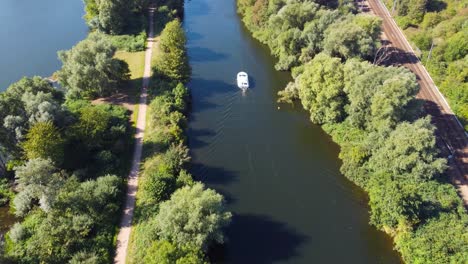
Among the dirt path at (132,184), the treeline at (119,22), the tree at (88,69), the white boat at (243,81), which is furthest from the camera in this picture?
the treeline at (119,22)

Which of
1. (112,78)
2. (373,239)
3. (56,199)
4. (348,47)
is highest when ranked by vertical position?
(348,47)

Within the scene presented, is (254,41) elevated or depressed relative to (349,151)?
elevated

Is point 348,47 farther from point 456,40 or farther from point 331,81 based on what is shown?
point 456,40

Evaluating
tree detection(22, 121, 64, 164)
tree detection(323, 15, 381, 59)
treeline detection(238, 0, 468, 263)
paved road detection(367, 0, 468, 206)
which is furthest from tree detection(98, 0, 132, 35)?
paved road detection(367, 0, 468, 206)

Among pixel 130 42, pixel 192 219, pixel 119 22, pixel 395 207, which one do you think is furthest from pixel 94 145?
pixel 119 22

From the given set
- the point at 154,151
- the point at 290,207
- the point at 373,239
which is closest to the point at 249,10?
the point at 154,151

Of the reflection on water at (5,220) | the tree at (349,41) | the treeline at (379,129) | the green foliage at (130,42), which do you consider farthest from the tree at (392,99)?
the reflection on water at (5,220)

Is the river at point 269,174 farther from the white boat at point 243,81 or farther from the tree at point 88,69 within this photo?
the tree at point 88,69
